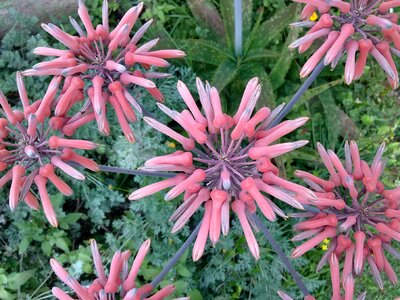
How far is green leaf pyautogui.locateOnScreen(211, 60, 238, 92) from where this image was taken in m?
Answer: 3.56

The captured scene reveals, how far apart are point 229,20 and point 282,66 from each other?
0.53m

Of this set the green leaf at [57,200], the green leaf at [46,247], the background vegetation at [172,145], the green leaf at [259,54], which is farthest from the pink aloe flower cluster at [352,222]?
the green leaf at [46,247]

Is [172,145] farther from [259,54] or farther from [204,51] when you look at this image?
[259,54]

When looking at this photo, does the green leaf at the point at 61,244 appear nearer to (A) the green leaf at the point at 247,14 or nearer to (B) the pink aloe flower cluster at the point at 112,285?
(B) the pink aloe flower cluster at the point at 112,285

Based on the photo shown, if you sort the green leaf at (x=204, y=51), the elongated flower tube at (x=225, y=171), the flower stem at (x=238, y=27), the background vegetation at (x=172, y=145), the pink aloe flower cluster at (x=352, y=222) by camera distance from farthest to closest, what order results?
1. the green leaf at (x=204, y=51)
2. the background vegetation at (x=172, y=145)
3. the flower stem at (x=238, y=27)
4. the pink aloe flower cluster at (x=352, y=222)
5. the elongated flower tube at (x=225, y=171)

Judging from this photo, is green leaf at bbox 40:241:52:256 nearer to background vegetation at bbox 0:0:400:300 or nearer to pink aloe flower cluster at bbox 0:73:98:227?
background vegetation at bbox 0:0:400:300

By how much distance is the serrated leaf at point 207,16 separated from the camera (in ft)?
12.9

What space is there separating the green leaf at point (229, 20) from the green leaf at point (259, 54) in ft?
0.59

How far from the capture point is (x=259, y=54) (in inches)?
144

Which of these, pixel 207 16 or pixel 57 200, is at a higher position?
pixel 207 16

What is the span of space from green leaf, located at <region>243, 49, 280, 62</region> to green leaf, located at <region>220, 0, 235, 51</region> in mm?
179

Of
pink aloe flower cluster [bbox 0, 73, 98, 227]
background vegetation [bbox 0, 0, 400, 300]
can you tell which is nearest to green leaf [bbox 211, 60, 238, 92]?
background vegetation [bbox 0, 0, 400, 300]

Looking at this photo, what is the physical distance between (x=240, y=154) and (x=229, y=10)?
1.86 meters

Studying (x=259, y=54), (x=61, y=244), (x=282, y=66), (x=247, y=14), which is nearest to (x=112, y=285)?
(x=61, y=244)
